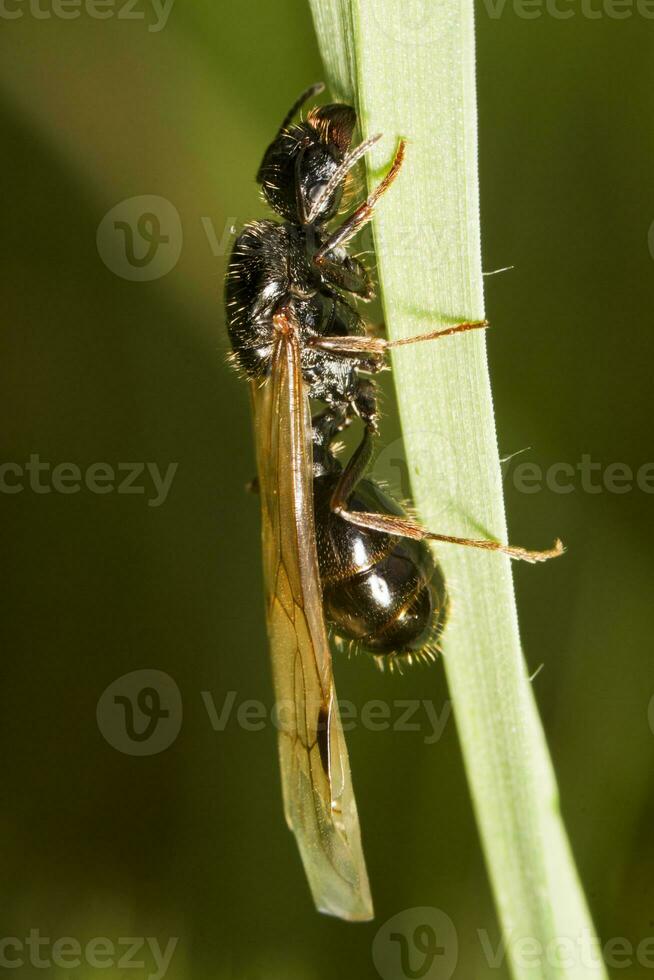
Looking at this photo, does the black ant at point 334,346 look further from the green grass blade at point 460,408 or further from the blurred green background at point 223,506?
the blurred green background at point 223,506

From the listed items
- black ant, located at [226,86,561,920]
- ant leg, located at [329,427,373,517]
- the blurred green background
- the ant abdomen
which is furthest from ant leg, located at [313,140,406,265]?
the blurred green background

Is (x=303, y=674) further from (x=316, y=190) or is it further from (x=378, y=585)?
(x=316, y=190)

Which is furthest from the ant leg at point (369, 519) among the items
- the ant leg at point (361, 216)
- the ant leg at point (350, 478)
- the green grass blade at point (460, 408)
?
the ant leg at point (361, 216)

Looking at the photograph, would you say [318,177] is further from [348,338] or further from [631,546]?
[631,546]

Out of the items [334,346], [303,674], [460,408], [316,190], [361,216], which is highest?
[316,190]

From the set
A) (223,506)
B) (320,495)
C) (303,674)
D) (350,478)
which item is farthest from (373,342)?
(223,506)

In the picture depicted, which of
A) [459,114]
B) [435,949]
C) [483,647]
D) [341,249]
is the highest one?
[341,249]

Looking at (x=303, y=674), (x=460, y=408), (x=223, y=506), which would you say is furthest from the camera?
(x=223, y=506)

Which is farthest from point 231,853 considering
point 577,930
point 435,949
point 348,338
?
point 348,338
